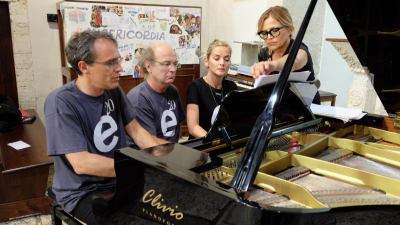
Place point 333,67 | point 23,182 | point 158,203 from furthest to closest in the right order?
point 333,67
point 23,182
point 158,203

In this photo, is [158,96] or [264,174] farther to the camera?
[158,96]

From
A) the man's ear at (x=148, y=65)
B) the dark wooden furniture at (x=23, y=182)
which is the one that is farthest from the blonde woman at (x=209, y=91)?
the dark wooden furniture at (x=23, y=182)

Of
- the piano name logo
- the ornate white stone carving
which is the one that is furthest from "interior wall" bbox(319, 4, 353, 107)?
the piano name logo

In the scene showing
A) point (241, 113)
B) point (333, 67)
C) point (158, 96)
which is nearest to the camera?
point (241, 113)

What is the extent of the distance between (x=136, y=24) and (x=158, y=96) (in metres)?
2.36

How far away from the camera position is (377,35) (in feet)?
5.98

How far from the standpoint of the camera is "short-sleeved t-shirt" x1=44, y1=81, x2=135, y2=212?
1.62 meters

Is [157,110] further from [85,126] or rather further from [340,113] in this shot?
[340,113]

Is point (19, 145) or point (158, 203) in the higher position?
point (158, 203)

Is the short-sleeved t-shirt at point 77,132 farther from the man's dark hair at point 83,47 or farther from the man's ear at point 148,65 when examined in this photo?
the man's ear at point 148,65

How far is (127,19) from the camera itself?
14.3 feet

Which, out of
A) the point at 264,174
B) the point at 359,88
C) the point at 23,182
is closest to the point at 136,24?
the point at 23,182

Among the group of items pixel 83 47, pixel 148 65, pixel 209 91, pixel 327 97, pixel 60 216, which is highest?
pixel 83 47

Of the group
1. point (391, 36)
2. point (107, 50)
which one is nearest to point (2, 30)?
point (107, 50)
